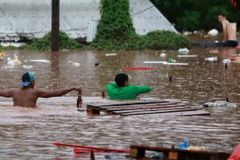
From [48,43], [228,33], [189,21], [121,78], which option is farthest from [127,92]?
[189,21]

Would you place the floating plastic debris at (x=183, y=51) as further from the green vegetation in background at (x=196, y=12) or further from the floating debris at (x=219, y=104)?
the floating debris at (x=219, y=104)

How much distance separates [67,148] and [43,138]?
0.95 metres

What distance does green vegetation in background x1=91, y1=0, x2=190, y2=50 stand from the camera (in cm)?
3650

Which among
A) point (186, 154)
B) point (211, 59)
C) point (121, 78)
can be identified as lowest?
point (186, 154)

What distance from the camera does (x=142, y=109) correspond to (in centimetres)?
1497

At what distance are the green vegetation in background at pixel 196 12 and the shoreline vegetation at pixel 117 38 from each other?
8.32 metres

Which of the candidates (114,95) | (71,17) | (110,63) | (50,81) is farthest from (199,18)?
(114,95)

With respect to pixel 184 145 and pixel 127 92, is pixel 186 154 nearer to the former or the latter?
pixel 184 145

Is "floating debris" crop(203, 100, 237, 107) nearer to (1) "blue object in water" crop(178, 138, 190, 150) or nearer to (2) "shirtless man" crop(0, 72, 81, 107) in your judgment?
(2) "shirtless man" crop(0, 72, 81, 107)

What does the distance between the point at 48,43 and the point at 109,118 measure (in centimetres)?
2222

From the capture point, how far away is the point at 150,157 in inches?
414

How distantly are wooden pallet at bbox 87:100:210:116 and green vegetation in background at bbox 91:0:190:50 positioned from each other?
20.8m

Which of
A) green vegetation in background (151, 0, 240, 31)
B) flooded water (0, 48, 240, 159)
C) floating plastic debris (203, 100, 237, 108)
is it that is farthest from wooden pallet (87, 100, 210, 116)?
green vegetation in background (151, 0, 240, 31)

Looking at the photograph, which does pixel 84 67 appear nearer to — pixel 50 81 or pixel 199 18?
pixel 50 81
